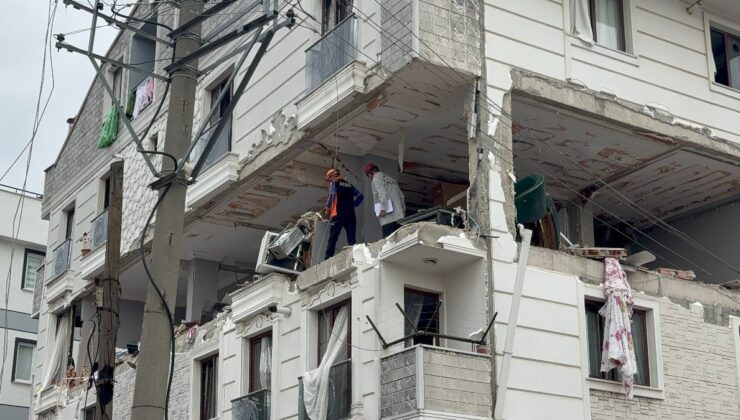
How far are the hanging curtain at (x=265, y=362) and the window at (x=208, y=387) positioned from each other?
2.46m

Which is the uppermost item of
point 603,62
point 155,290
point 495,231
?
point 603,62

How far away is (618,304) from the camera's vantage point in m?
21.6

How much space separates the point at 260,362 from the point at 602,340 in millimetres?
6819

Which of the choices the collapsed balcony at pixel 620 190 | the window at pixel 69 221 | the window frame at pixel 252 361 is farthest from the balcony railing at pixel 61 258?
the collapsed balcony at pixel 620 190

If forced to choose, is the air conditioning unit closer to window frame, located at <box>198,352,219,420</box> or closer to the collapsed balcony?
window frame, located at <box>198,352,219,420</box>

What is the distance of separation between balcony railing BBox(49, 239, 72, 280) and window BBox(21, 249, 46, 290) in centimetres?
1408

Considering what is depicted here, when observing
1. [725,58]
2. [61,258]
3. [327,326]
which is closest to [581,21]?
[725,58]

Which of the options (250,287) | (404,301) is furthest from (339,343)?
(250,287)

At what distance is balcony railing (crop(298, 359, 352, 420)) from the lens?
20.7 metres

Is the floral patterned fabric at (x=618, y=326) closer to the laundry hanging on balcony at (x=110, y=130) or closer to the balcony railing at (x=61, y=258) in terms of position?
the laundry hanging on balcony at (x=110, y=130)

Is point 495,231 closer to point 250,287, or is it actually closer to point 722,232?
point 250,287

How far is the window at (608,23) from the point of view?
78.8 ft

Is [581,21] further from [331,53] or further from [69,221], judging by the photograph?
[69,221]

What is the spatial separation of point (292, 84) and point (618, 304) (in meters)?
8.15
